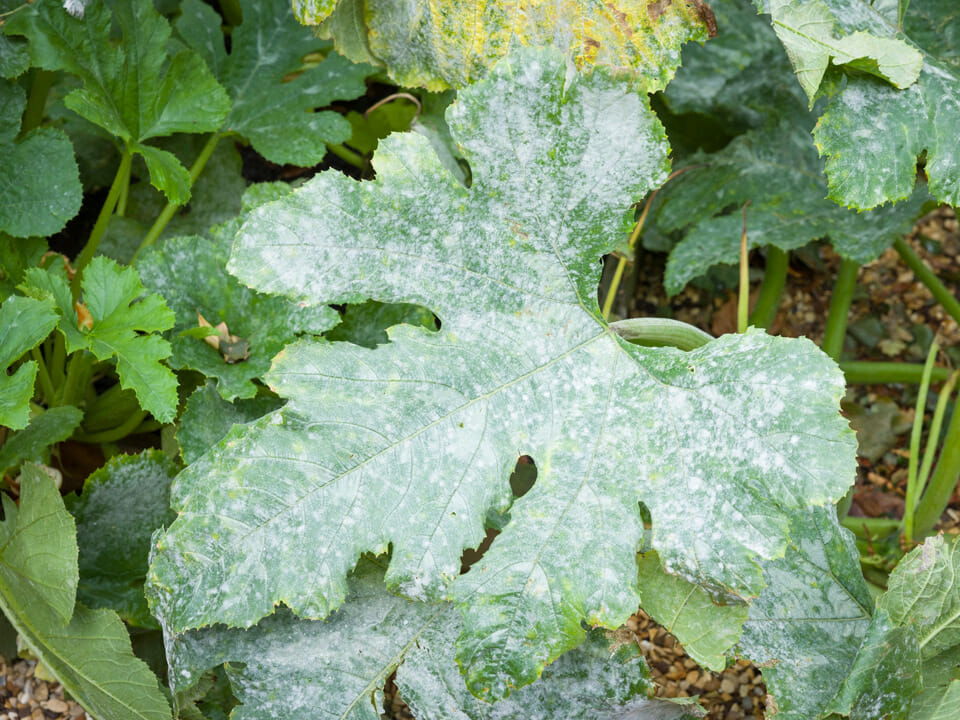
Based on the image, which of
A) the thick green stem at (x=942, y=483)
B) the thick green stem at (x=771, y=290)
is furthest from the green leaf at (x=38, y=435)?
the thick green stem at (x=942, y=483)

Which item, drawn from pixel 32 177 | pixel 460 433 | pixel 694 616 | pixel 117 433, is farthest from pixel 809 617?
pixel 32 177

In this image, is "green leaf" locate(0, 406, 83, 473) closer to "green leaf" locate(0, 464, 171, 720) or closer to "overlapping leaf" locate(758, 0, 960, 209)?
"green leaf" locate(0, 464, 171, 720)

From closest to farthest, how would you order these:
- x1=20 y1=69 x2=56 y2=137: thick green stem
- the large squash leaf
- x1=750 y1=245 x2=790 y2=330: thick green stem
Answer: the large squash leaf
x1=20 y1=69 x2=56 y2=137: thick green stem
x1=750 y1=245 x2=790 y2=330: thick green stem

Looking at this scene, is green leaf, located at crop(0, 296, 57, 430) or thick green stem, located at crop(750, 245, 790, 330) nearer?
green leaf, located at crop(0, 296, 57, 430)

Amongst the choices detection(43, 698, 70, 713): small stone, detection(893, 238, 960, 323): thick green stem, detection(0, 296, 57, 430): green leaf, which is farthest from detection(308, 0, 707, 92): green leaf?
detection(43, 698, 70, 713): small stone

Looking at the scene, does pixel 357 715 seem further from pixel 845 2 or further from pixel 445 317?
pixel 845 2

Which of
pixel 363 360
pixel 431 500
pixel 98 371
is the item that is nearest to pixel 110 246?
pixel 98 371
